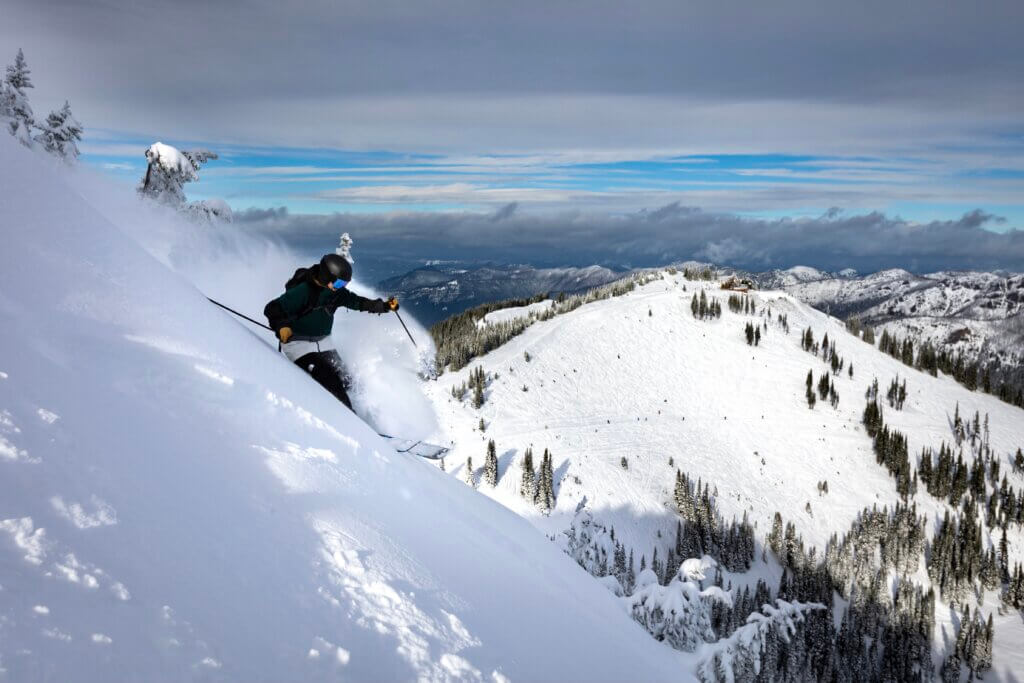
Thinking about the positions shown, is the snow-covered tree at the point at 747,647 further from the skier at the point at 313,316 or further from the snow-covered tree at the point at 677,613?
the skier at the point at 313,316

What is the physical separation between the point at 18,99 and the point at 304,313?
18474 millimetres

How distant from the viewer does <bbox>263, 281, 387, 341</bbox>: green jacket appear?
10.3 metres

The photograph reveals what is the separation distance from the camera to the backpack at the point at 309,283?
411 inches

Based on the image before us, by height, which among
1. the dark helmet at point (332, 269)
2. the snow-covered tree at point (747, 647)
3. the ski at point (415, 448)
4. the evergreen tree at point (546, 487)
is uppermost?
the dark helmet at point (332, 269)

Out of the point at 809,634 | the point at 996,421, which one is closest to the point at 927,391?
the point at 996,421

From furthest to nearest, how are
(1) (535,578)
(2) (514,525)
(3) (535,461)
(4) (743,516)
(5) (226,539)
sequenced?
1. (4) (743,516)
2. (3) (535,461)
3. (2) (514,525)
4. (1) (535,578)
5. (5) (226,539)

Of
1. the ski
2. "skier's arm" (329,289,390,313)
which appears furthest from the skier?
the ski

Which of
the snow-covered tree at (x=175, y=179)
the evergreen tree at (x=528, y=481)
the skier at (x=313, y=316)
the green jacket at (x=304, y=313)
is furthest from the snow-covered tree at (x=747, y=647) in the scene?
the evergreen tree at (x=528, y=481)

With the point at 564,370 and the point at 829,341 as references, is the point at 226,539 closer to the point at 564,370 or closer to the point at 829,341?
the point at 564,370

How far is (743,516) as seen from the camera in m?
72.9

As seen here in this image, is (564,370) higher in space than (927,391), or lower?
higher

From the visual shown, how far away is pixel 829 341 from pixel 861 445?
26390 millimetres

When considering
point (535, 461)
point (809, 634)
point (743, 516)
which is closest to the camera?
point (535, 461)

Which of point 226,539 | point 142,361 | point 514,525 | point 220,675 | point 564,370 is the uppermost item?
point 142,361
